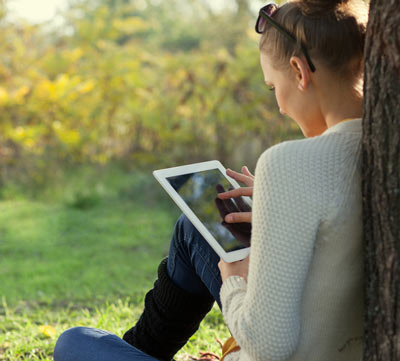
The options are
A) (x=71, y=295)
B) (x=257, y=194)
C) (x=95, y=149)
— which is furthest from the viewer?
(x=95, y=149)

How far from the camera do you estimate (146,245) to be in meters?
5.27

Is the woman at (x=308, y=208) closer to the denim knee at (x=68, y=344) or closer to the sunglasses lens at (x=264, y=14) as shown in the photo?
the sunglasses lens at (x=264, y=14)

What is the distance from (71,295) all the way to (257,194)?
9.24 ft

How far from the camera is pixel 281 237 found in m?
1.30

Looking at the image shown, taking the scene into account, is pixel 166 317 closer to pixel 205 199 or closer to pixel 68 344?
pixel 68 344

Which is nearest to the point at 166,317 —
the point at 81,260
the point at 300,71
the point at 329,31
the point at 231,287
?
the point at 231,287

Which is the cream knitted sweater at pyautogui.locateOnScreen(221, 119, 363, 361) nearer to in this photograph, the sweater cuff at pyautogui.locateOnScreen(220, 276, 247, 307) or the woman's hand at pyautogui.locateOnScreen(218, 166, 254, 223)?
the sweater cuff at pyautogui.locateOnScreen(220, 276, 247, 307)

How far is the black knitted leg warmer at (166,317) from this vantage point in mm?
2123

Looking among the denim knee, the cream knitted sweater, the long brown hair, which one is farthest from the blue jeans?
the long brown hair

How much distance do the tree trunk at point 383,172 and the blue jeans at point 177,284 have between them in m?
0.62

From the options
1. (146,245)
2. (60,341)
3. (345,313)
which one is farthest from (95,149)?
(345,313)

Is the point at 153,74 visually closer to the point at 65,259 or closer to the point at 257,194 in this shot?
the point at 65,259

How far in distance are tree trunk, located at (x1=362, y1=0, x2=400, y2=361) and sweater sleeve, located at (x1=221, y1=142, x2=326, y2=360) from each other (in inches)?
5.1

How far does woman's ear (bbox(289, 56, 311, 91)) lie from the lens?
4.72 feet
